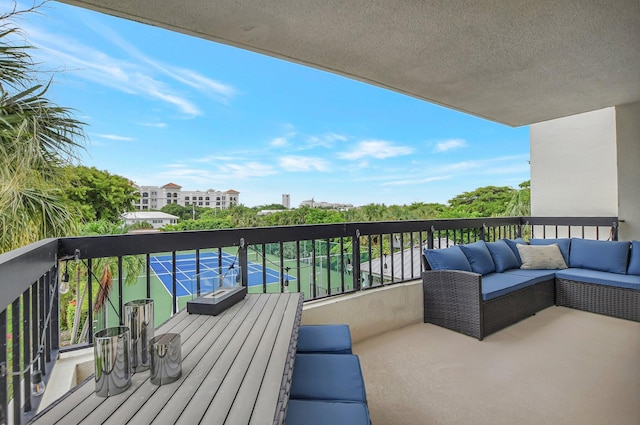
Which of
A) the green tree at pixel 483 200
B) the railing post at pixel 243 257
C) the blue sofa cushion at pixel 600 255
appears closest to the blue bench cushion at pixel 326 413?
the railing post at pixel 243 257

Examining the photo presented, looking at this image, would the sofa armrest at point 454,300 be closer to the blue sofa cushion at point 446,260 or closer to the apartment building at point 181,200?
the blue sofa cushion at point 446,260

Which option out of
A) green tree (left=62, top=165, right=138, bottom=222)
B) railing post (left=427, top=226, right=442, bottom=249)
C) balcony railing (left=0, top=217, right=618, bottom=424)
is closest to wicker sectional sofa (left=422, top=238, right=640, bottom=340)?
railing post (left=427, top=226, right=442, bottom=249)

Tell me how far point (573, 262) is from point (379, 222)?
10.0 ft

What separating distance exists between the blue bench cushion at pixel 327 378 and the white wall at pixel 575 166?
5.25 m

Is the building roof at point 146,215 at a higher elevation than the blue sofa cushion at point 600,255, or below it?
higher

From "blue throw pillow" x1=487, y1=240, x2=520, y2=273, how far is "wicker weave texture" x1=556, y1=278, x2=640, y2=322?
0.55 meters

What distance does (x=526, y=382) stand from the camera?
2.29 m

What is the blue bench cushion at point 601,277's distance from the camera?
3.50 metres

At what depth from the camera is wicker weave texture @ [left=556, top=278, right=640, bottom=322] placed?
3480 millimetres

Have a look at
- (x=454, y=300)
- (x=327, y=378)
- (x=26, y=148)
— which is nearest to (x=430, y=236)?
(x=454, y=300)

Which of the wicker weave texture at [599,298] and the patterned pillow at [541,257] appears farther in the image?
the patterned pillow at [541,257]

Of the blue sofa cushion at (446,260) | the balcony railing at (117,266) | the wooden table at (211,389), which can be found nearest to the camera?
the wooden table at (211,389)

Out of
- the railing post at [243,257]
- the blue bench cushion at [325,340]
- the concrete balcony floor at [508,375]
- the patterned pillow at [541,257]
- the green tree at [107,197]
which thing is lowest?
the concrete balcony floor at [508,375]

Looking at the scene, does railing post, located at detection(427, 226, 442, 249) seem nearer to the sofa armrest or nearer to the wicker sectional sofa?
the wicker sectional sofa
